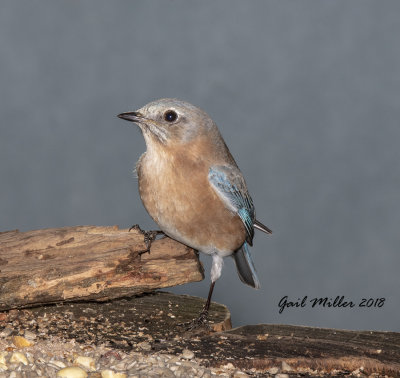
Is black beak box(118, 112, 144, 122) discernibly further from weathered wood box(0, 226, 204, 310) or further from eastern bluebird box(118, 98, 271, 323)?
weathered wood box(0, 226, 204, 310)

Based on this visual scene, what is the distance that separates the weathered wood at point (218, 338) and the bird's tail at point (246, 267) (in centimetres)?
37

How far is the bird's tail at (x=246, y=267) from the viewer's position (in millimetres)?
6988

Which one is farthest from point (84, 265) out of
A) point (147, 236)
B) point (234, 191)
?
point (234, 191)

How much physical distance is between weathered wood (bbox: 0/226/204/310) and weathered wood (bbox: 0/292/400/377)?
33cm

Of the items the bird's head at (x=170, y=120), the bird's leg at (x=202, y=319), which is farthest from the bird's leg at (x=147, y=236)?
the bird's head at (x=170, y=120)

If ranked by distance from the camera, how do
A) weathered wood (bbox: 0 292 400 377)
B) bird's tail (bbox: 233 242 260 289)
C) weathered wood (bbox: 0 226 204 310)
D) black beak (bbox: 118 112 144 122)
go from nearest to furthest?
weathered wood (bbox: 0 292 400 377)
black beak (bbox: 118 112 144 122)
weathered wood (bbox: 0 226 204 310)
bird's tail (bbox: 233 242 260 289)

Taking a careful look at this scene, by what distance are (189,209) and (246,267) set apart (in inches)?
46.6

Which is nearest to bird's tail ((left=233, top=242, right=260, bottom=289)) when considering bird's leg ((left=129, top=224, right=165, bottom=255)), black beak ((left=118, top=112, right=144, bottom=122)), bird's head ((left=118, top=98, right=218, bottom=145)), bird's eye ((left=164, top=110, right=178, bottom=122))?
bird's leg ((left=129, top=224, right=165, bottom=255))

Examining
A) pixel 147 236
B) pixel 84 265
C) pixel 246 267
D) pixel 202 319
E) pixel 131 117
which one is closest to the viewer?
pixel 131 117

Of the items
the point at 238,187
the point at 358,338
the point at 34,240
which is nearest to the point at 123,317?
the point at 34,240

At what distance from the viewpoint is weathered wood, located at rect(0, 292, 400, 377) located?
19.0ft

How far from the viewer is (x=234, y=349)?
5.96 meters

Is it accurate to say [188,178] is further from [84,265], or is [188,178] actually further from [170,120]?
[84,265]

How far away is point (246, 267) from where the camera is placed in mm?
7035
